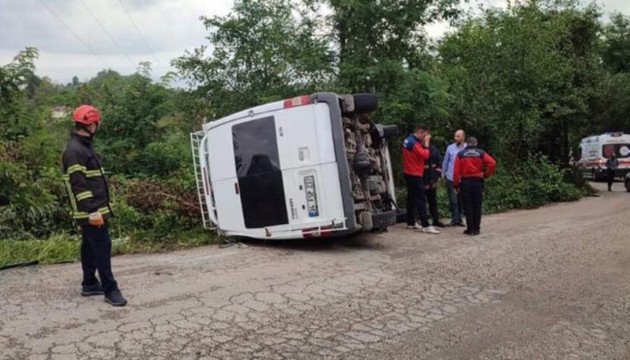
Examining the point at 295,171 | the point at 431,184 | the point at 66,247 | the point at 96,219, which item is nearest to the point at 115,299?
the point at 96,219

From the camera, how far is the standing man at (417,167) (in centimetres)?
980

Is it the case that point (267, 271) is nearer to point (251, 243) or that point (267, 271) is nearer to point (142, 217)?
point (251, 243)

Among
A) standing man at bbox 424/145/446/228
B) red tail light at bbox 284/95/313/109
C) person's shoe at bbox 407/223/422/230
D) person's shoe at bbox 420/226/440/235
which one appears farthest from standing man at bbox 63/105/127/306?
standing man at bbox 424/145/446/228

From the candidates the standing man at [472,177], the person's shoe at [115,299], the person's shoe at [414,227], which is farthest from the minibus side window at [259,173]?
the standing man at [472,177]

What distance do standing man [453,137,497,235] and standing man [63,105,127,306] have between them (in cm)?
618

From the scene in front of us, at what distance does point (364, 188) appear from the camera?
8.43 meters

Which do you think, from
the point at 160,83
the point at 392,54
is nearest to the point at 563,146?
the point at 392,54

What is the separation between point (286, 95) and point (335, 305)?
25.5ft

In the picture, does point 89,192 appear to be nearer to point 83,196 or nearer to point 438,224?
point 83,196

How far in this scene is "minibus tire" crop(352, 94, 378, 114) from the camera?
843cm

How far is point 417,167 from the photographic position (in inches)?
388

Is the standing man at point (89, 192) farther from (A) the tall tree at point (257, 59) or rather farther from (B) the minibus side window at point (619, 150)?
(B) the minibus side window at point (619, 150)

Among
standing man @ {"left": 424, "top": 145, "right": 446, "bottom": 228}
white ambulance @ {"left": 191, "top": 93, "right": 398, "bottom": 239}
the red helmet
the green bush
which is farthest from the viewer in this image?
the green bush

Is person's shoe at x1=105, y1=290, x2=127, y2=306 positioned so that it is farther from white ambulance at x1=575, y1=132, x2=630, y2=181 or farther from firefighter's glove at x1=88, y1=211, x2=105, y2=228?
white ambulance at x1=575, y1=132, x2=630, y2=181
